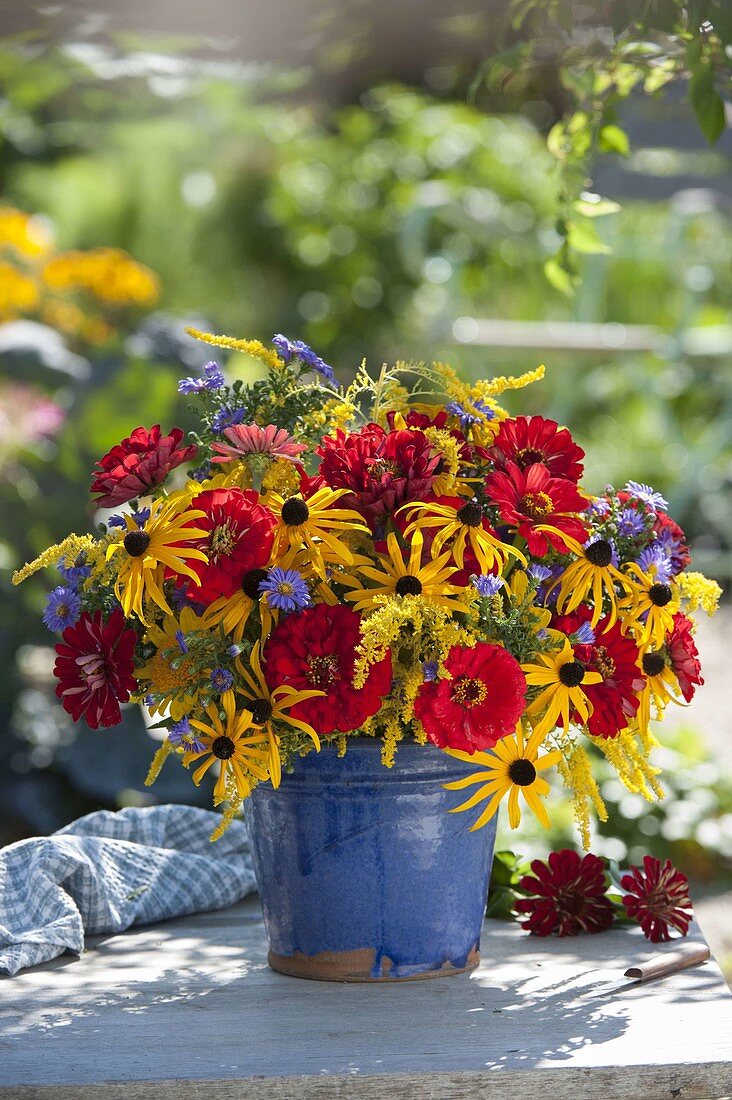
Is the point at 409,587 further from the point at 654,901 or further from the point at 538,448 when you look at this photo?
the point at 654,901

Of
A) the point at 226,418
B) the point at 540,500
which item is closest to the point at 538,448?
the point at 540,500

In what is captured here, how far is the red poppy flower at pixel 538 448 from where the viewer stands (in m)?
1.20

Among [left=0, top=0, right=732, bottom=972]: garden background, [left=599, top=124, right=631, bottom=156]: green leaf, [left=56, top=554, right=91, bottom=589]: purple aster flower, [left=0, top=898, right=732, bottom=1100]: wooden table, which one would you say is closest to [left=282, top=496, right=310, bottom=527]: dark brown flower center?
[left=56, top=554, right=91, bottom=589]: purple aster flower

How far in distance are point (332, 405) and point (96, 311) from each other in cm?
489

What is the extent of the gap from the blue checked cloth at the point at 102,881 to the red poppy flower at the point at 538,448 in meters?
0.62

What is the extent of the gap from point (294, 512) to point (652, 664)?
1.13 ft

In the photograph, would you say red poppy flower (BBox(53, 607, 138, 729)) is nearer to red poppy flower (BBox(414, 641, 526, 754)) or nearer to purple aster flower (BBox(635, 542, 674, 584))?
red poppy flower (BBox(414, 641, 526, 754))

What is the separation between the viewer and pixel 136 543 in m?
1.11

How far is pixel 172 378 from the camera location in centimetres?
335

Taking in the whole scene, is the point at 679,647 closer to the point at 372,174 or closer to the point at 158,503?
the point at 158,503

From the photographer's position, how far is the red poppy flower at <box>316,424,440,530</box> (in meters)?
1.14

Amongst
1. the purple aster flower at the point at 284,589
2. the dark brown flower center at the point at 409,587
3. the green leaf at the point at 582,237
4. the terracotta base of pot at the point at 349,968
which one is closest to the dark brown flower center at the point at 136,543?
the purple aster flower at the point at 284,589

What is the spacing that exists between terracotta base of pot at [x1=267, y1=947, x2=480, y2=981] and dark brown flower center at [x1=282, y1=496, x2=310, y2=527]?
1.31 ft

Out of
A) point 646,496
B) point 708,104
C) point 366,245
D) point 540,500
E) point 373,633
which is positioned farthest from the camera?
point 366,245
